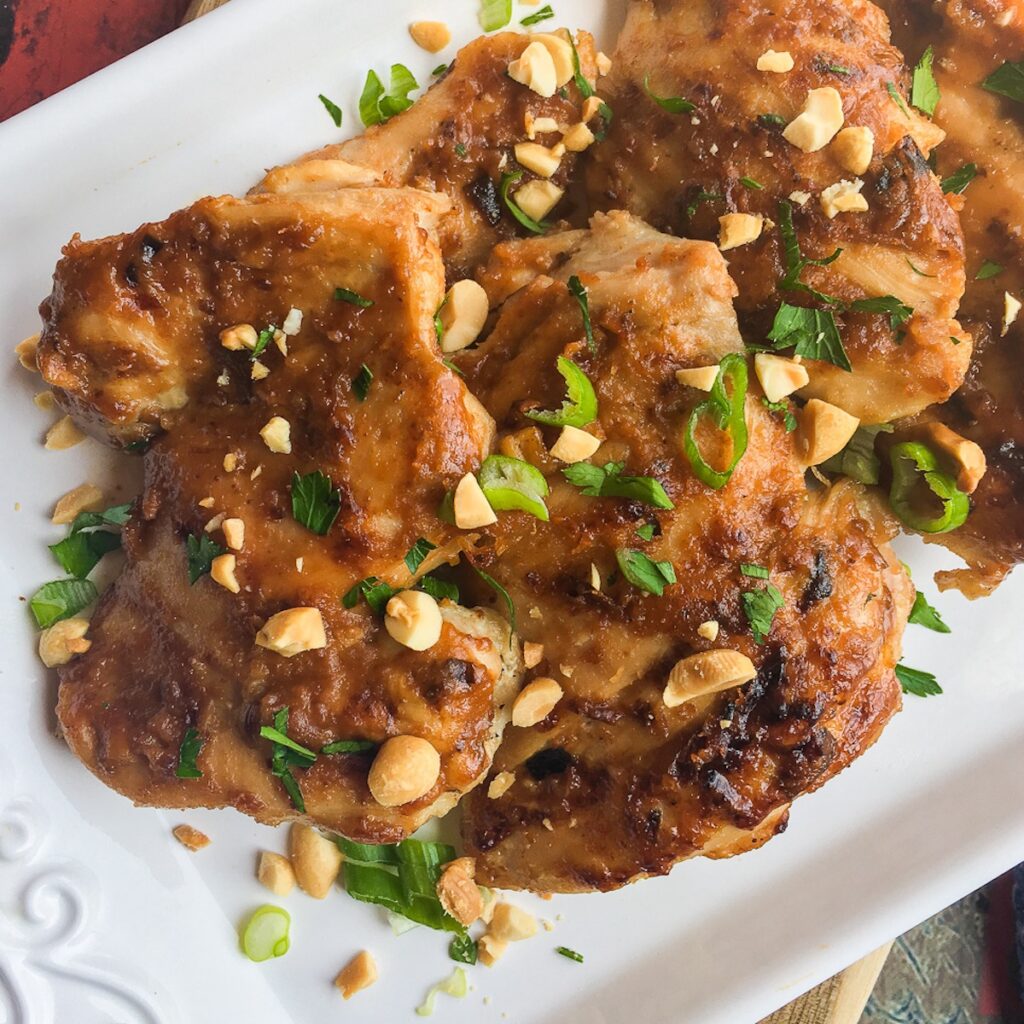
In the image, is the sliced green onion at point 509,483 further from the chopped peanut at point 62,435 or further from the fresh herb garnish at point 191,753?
the chopped peanut at point 62,435

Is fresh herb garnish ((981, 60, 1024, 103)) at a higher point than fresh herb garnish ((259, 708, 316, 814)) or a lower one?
higher

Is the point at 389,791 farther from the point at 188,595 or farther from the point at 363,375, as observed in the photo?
the point at 363,375

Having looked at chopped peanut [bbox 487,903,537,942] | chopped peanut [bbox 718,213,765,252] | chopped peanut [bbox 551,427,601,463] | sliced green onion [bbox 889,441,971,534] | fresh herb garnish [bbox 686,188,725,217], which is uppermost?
fresh herb garnish [bbox 686,188,725,217]

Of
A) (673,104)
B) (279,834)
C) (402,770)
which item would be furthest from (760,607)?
(279,834)

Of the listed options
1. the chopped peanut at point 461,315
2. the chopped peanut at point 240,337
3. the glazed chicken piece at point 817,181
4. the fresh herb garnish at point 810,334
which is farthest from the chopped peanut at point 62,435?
the fresh herb garnish at point 810,334

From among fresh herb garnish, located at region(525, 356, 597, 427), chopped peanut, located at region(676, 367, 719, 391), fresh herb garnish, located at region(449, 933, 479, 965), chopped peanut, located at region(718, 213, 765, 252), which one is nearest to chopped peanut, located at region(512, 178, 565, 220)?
chopped peanut, located at region(718, 213, 765, 252)

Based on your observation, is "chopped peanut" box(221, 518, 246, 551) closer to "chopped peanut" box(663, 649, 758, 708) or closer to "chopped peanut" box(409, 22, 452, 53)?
"chopped peanut" box(663, 649, 758, 708)

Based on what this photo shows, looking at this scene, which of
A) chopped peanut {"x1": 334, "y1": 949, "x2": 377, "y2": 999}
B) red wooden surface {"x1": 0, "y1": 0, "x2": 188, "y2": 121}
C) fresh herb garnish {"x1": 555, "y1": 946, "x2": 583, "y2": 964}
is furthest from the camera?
red wooden surface {"x1": 0, "y1": 0, "x2": 188, "y2": 121}
